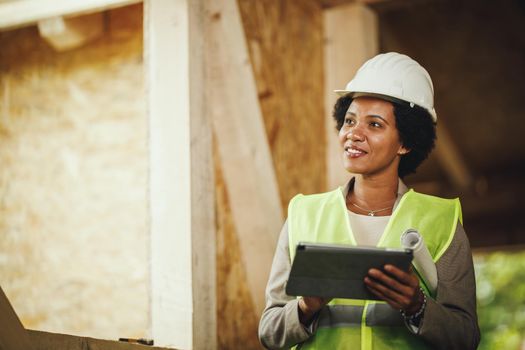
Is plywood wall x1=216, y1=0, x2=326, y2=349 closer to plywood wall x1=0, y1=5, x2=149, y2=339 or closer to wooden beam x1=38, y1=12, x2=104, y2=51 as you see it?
plywood wall x1=0, y1=5, x2=149, y2=339

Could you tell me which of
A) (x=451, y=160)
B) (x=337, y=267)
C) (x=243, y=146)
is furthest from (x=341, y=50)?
(x=451, y=160)

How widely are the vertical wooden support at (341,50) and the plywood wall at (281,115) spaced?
5 centimetres

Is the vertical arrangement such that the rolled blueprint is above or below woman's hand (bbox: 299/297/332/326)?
above

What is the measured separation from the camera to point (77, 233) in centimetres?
441

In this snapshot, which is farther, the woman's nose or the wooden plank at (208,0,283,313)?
the wooden plank at (208,0,283,313)

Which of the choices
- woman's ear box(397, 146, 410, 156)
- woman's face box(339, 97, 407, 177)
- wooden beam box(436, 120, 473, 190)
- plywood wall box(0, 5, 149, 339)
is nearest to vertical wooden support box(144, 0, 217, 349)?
woman's face box(339, 97, 407, 177)

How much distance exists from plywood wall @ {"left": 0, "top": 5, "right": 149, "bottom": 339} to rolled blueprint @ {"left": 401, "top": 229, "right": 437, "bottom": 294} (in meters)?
1.94

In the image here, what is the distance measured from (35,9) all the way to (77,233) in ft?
4.10

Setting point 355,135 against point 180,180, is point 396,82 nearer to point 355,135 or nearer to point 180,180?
point 355,135

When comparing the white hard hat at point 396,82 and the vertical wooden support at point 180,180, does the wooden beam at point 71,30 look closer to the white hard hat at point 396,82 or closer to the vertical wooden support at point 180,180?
the vertical wooden support at point 180,180

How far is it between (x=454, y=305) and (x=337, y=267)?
53 cm

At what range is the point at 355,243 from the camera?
8.84ft

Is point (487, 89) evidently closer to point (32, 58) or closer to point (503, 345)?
point (32, 58)

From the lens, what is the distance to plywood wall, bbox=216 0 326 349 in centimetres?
395
